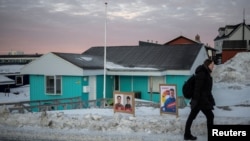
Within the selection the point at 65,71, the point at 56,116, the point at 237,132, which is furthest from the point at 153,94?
the point at 237,132

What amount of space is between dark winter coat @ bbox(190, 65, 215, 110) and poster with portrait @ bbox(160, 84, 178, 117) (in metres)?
4.63

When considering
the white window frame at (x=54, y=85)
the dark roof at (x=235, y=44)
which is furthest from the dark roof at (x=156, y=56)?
the dark roof at (x=235, y=44)

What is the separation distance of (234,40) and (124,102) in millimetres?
51571

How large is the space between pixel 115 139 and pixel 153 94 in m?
15.9

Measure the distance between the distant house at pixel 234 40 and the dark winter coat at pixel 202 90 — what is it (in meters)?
51.1

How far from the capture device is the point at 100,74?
24.9 meters

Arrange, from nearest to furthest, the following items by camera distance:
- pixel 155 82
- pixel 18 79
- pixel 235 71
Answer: pixel 155 82
pixel 235 71
pixel 18 79

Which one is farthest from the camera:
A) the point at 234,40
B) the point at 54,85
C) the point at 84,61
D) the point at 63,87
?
the point at 234,40

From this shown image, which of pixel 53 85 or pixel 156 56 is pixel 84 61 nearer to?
pixel 53 85

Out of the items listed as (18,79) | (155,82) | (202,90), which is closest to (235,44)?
(155,82)

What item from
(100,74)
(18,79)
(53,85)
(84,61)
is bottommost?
(53,85)

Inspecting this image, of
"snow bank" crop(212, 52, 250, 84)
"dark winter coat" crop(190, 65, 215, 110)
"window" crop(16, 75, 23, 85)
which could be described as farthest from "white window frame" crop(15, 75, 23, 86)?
"dark winter coat" crop(190, 65, 215, 110)

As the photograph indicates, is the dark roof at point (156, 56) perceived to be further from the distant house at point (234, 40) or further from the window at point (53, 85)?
the distant house at point (234, 40)

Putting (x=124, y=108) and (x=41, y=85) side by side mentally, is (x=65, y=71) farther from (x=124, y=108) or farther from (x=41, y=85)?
(x=124, y=108)
